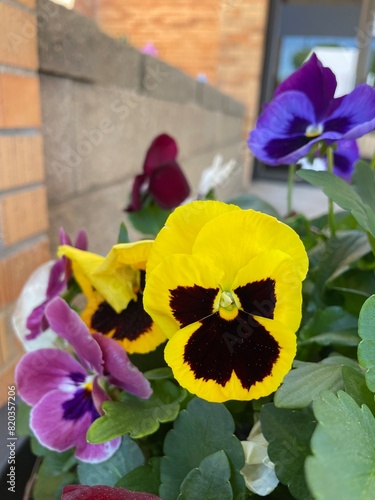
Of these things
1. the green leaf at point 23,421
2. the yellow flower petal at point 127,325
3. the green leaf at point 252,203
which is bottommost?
the green leaf at point 23,421

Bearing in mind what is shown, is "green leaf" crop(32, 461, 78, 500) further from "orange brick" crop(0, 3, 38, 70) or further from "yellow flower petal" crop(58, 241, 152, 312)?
"orange brick" crop(0, 3, 38, 70)

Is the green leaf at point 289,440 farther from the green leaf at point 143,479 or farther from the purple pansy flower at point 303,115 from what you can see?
the purple pansy flower at point 303,115

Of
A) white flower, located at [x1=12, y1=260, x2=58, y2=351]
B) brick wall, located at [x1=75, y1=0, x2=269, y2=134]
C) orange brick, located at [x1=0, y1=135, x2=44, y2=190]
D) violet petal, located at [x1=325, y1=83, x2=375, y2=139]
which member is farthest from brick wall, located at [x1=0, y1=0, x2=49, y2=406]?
brick wall, located at [x1=75, y1=0, x2=269, y2=134]

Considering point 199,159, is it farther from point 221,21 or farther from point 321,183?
point 221,21

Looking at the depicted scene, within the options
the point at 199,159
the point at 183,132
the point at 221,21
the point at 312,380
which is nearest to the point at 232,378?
the point at 312,380

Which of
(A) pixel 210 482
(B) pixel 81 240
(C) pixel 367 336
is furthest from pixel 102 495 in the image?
(B) pixel 81 240

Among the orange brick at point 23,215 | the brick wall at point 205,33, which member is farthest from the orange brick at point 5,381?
the brick wall at point 205,33

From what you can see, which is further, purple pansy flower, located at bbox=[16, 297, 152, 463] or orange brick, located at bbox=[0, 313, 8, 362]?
orange brick, located at bbox=[0, 313, 8, 362]
